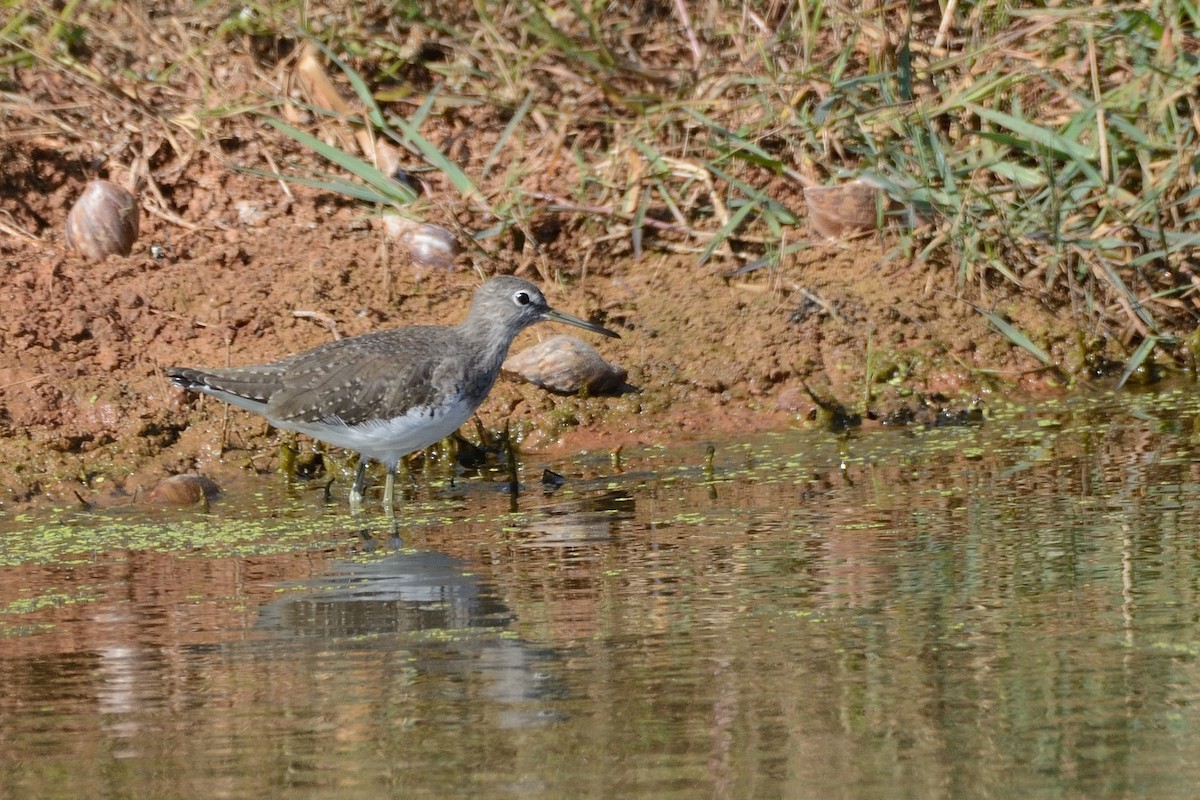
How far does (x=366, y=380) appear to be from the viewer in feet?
25.5

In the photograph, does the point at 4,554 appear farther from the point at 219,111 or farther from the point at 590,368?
the point at 219,111

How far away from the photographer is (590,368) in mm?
8539

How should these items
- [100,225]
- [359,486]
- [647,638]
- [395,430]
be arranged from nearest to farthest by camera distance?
[647,638] < [395,430] < [359,486] < [100,225]

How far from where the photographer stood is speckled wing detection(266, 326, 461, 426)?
767 cm

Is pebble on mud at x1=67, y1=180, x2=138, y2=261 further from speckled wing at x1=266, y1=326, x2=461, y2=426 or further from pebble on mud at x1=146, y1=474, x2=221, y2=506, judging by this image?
pebble on mud at x1=146, y1=474, x2=221, y2=506

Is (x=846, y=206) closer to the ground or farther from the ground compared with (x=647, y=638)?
farther from the ground

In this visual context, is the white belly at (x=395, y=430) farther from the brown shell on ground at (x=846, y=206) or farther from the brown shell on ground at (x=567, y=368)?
the brown shell on ground at (x=846, y=206)

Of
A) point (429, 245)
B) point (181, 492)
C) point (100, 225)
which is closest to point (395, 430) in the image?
point (181, 492)

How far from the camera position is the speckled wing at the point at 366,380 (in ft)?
25.2

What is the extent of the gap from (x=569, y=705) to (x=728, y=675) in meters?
0.46

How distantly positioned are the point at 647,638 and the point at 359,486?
3.02m

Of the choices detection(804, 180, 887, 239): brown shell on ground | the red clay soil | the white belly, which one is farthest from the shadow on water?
detection(804, 180, 887, 239): brown shell on ground

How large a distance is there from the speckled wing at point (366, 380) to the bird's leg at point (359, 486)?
0.25m

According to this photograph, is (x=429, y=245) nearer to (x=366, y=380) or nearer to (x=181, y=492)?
(x=366, y=380)
